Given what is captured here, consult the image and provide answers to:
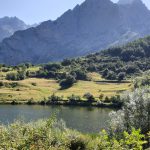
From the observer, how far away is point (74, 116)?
155000 mm

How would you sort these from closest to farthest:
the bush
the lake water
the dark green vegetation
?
the dark green vegetation → the bush → the lake water

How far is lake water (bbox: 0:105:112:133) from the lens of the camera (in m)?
128

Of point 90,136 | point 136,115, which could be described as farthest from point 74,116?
point 136,115

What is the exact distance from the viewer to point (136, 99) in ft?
234

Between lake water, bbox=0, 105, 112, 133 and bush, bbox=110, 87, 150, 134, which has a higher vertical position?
bush, bbox=110, 87, 150, 134

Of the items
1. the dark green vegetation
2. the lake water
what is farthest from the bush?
the lake water

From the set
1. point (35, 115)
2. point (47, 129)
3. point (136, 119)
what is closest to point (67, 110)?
point (35, 115)

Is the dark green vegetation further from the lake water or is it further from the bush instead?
the lake water

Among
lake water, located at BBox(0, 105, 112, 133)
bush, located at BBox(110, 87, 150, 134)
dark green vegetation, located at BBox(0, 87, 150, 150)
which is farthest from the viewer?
lake water, located at BBox(0, 105, 112, 133)

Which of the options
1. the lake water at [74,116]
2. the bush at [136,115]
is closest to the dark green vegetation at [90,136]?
the bush at [136,115]

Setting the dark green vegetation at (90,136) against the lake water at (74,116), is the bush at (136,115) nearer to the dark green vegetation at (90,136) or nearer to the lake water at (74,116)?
the dark green vegetation at (90,136)

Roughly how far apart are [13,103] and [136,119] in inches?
5206

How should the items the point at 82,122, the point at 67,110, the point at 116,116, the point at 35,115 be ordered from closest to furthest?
1. the point at 116,116
2. the point at 82,122
3. the point at 35,115
4. the point at 67,110

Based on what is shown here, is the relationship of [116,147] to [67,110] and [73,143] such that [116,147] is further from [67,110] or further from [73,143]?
[67,110]
